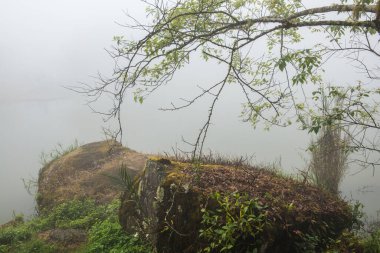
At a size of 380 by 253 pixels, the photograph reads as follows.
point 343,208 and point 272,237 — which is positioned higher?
point 343,208

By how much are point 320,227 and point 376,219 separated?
631cm

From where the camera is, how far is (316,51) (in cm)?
584

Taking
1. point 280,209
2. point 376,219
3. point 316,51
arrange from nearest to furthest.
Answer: point 280,209 < point 316,51 < point 376,219

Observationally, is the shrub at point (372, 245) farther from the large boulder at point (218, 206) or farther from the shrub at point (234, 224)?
the shrub at point (234, 224)

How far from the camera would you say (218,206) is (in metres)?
5.04

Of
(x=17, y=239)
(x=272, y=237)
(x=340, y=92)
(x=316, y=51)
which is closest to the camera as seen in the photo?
(x=272, y=237)

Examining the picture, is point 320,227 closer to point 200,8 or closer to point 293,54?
point 293,54

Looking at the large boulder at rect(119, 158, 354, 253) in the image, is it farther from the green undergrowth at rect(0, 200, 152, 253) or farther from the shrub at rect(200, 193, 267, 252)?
the green undergrowth at rect(0, 200, 152, 253)

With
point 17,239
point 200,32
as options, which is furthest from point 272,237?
point 17,239

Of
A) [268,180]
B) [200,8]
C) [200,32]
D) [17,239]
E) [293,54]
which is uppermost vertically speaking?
[200,8]

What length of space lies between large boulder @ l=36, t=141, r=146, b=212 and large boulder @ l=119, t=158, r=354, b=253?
17.6 ft

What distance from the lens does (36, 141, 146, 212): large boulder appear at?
11.7m

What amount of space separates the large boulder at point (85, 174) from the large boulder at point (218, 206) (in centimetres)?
538

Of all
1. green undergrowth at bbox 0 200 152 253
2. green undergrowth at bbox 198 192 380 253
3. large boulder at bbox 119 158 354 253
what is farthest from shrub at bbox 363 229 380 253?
green undergrowth at bbox 0 200 152 253
